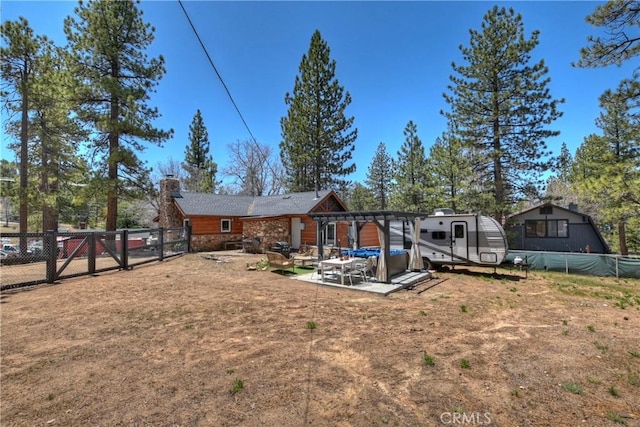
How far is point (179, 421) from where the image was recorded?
2881mm

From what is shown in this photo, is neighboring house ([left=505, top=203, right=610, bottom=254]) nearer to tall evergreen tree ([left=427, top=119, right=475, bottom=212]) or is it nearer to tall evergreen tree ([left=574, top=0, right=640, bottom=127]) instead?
tall evergreen tree ([left=427, top=119, right=475, bottom=212])

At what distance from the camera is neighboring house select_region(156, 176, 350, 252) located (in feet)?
62.0

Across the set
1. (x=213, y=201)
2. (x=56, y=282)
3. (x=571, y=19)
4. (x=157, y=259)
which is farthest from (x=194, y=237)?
(x=571, y=19)

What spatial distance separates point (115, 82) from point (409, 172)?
2260cm

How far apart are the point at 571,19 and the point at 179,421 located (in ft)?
49.1

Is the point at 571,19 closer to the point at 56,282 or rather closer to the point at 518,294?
the point at 518,294

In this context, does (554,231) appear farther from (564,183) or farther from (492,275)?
(564,183)

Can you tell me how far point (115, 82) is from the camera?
16359mm

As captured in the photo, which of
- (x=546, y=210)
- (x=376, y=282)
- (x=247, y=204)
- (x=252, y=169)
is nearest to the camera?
(x=376, y=282)

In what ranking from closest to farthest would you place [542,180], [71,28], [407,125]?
[71,28] < [542,180] < [407,125]

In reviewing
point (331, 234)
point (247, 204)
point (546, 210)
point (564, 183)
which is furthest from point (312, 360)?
point (564, 183)

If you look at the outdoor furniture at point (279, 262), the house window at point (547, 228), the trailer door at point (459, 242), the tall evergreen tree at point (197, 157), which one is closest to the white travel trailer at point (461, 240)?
the trailer door at point (459, 242)

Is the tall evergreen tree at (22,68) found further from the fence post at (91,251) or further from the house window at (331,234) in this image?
the house window at (331,234)

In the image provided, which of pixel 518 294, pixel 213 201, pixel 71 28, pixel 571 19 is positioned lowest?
pixel 518 294
